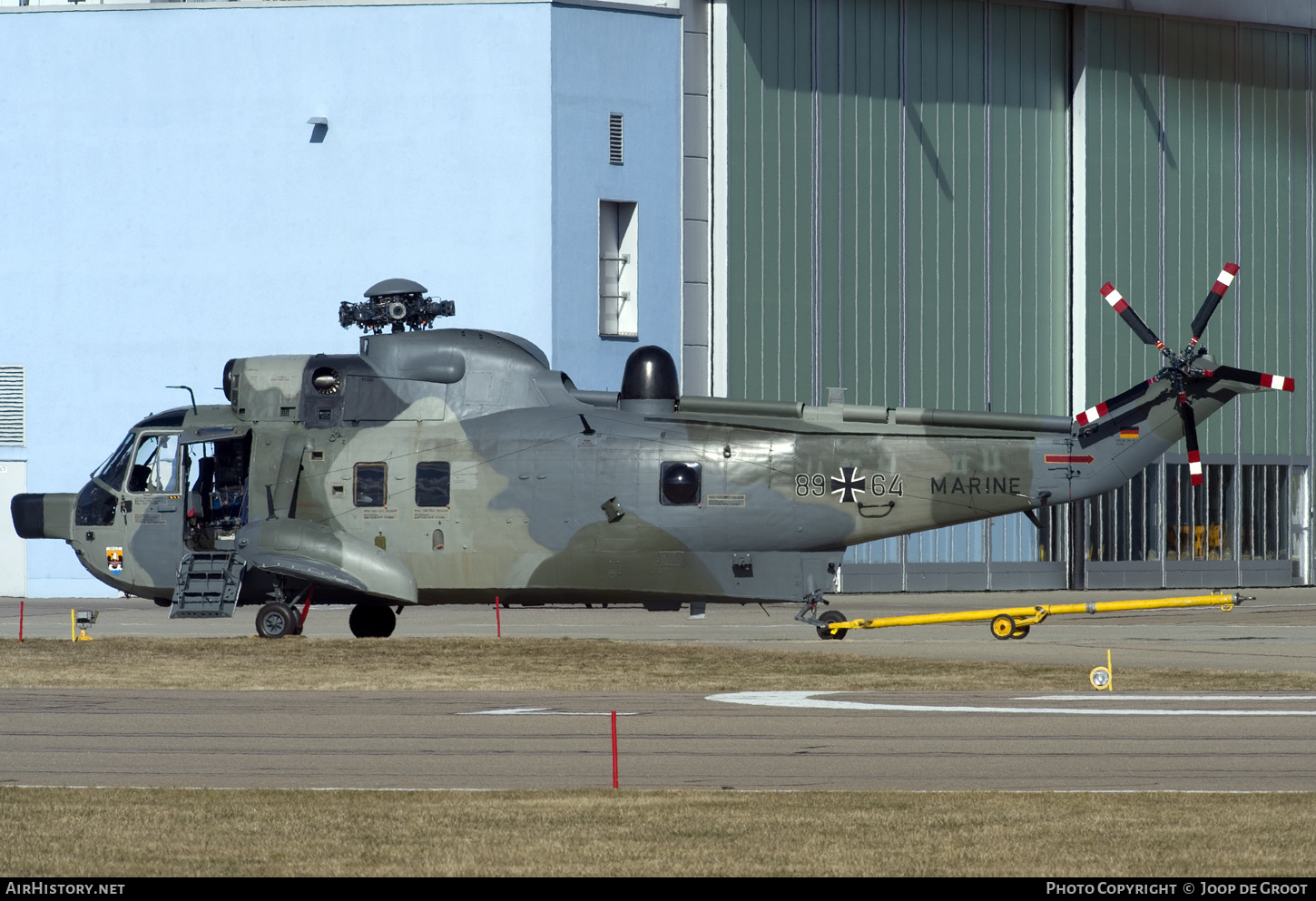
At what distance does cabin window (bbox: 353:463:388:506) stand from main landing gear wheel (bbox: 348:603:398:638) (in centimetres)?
275

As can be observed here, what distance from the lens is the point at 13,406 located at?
153 feet

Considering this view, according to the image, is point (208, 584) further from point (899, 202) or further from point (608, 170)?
point (899, 202)

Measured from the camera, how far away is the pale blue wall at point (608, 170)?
45.2 meters

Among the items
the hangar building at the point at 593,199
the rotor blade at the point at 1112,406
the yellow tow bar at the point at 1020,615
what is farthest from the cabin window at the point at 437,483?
the hangar building at the point at 593,199

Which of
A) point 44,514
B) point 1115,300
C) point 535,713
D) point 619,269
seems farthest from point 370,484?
point 619,269

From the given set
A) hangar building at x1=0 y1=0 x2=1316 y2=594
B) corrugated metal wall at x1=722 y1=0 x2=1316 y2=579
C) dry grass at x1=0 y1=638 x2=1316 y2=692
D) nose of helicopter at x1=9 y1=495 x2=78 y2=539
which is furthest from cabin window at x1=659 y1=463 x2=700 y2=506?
corrugated metal wall at x1=722 y1=0 x2=1316 y2=579

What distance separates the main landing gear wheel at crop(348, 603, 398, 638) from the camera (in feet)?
93.5

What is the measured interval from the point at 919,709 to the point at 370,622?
12648 mm

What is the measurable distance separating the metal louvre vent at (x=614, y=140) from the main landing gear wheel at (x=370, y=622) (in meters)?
20.7

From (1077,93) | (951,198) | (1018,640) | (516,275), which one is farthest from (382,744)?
(1077,93)

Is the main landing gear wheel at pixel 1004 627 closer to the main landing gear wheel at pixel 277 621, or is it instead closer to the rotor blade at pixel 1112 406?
the rotor blade at pixel 1112 406

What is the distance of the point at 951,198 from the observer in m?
50.1

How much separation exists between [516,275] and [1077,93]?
19.2 m

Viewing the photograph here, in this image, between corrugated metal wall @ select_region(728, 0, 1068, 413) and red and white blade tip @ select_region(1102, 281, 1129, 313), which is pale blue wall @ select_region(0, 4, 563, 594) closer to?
corrugated metal wall @ select_region(728, 0, 1068, 413)
